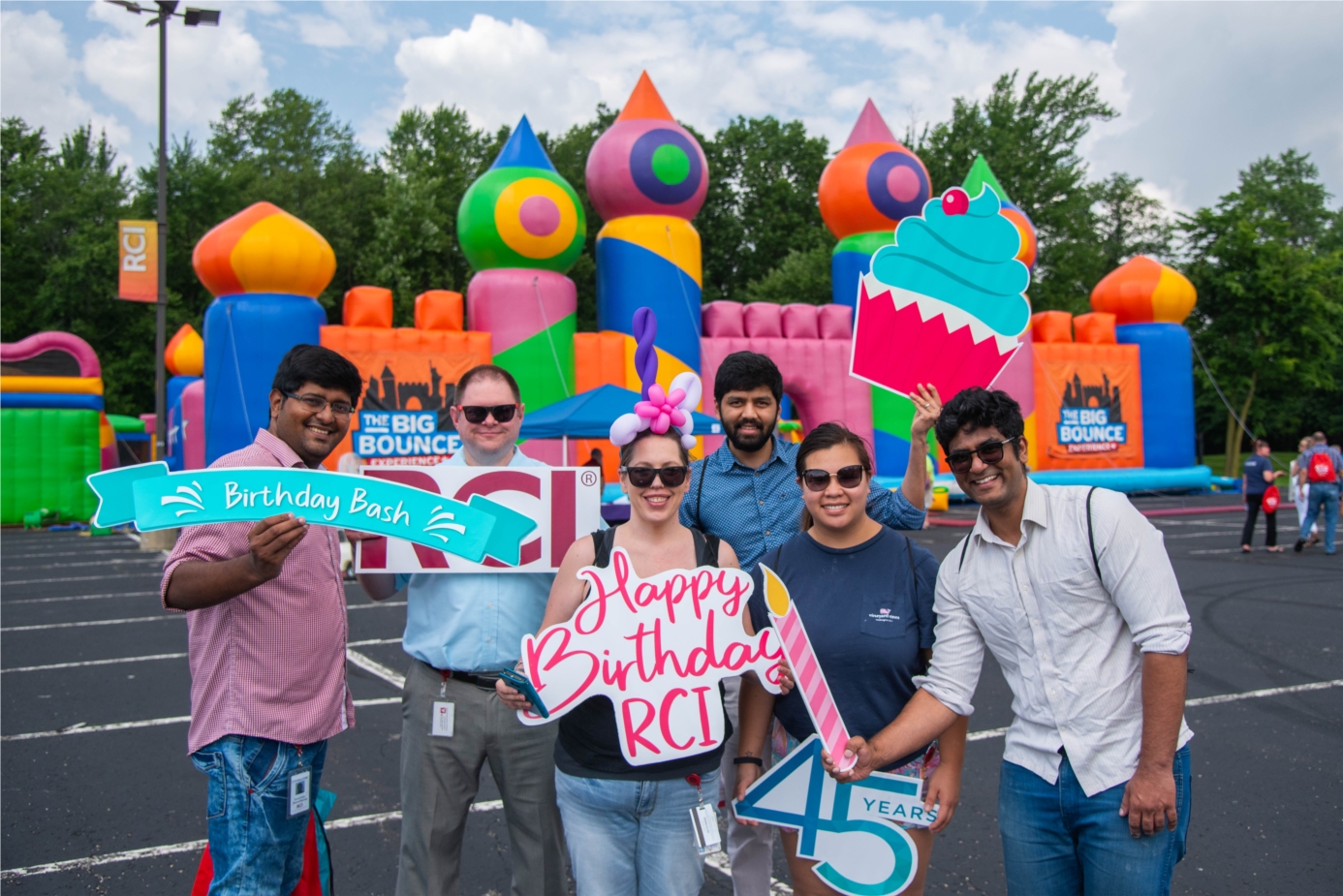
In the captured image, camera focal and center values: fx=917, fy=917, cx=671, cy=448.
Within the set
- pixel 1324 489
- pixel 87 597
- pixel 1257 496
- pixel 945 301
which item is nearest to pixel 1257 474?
pixel 1257 496

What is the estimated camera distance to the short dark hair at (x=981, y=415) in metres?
2.14

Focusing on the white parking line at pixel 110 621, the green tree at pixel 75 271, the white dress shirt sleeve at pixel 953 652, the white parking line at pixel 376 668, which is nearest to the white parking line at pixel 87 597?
the white parking line at pixel 110 621

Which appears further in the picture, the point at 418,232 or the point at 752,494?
the point at 418,232

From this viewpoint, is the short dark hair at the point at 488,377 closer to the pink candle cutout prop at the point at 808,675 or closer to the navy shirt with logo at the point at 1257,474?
the pink candle cutout prop at the point at 808,675

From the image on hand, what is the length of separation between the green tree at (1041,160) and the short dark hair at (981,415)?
31.6 meters

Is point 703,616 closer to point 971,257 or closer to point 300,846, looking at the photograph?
point 300,846

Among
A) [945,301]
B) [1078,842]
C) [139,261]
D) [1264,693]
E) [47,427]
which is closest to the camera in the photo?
[1078,842]

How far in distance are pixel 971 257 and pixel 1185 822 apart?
2.07 meters

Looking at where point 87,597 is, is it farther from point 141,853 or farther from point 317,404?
point 317,404

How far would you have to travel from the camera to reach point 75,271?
2956 centimetres

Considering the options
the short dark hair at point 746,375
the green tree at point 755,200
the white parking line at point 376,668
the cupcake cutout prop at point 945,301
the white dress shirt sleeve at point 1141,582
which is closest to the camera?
the white dress shirt sleeve at point 1141,582

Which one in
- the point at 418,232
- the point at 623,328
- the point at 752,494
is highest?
the point at 418,232

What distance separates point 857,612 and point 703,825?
0.64 metres

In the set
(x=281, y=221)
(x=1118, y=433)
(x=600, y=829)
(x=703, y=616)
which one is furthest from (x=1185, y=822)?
(x=1118, y=433)
